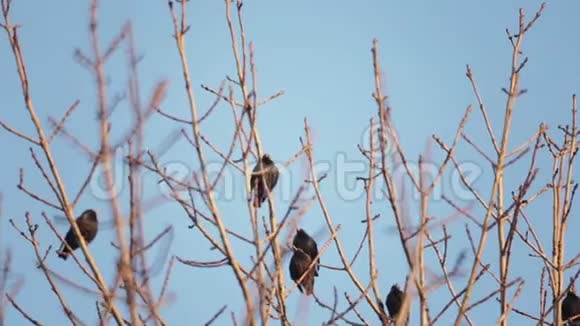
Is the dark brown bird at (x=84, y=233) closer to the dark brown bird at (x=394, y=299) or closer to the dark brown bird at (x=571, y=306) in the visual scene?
the dark brown bird at (x=394, y=299)

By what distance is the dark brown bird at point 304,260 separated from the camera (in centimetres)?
490

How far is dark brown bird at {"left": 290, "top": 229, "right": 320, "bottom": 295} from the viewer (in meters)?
4.90

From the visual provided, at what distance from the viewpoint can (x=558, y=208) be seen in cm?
429

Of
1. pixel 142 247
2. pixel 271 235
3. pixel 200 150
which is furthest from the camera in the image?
pixel 271 235

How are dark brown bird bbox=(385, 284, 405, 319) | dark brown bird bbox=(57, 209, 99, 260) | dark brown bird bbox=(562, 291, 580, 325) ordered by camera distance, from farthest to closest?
dark brown bird bbox=(562, 291, 580, 325)
dark brown bird bbox=(385, 284, 405, 319)
dark brown bird bbox=(57, 209, 99, 260)

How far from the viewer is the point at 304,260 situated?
17.6 ft

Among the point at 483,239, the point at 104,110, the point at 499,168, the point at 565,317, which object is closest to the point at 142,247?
the point at 104,110

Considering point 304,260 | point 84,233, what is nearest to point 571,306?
point 304,260

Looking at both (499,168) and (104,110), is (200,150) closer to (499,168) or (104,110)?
(104,110)

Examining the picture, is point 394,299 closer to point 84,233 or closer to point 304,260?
point 304,260

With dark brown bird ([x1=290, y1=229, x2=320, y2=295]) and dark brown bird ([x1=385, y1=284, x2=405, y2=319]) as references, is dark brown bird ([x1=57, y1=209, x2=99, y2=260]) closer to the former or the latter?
dark brown bird ([x1=290, y1=229, x2=320, y2=295])

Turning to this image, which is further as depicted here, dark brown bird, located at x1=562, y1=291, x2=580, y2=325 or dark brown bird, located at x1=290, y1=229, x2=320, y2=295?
dark brown bird, located at x1=562, y1=291, x2=580, y2=325

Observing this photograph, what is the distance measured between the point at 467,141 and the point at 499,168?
1.91 feet

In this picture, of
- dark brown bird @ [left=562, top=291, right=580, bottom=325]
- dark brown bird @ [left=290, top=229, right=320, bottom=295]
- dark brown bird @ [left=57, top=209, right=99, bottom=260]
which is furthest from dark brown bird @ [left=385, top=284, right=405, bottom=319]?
dark brown bird @ [left=57, top=209, right=99, bottom=260]
